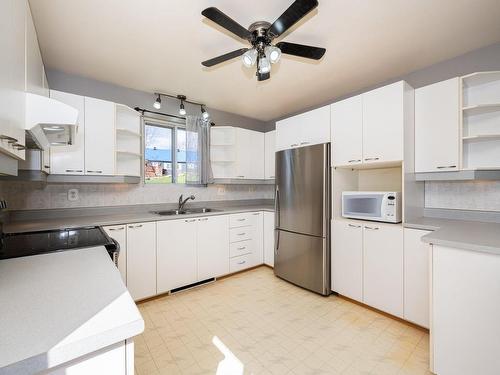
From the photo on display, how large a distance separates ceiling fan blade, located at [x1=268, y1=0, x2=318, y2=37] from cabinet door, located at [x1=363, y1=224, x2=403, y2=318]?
187 cm

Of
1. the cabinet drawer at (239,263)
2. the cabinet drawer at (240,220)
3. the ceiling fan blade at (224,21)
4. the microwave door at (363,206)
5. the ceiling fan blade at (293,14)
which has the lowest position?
the cabinet drawer at (239,263)

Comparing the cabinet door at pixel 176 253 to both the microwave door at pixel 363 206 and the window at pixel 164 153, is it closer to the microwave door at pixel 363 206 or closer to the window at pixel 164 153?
the window at pixel 164 153

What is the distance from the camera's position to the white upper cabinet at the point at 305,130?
8.86 feet

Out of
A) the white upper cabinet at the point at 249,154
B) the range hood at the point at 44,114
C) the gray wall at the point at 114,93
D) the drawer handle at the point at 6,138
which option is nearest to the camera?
the drawer handle at the point at 6,138

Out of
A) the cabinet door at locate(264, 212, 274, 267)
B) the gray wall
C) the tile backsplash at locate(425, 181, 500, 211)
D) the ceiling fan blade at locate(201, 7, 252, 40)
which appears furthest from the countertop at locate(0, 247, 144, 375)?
the tile backsplash at locate(425, 181, 500, 211)

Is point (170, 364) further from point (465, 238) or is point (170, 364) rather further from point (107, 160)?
point (465, 238)

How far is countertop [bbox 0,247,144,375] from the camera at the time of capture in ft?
1.76

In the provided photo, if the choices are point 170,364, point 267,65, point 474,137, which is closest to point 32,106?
point 267,65

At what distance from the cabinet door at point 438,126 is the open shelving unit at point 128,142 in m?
3.02

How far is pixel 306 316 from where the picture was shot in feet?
7.36

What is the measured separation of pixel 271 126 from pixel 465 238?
340 cm

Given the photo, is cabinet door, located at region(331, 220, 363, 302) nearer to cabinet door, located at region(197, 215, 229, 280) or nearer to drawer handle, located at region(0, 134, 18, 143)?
cabinet door, located at region(197, 215, 229, 280)

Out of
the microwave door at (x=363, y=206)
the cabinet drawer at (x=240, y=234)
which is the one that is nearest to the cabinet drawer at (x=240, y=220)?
the cabinet drawer at (x=240, y=234)

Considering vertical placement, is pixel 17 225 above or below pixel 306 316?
above
